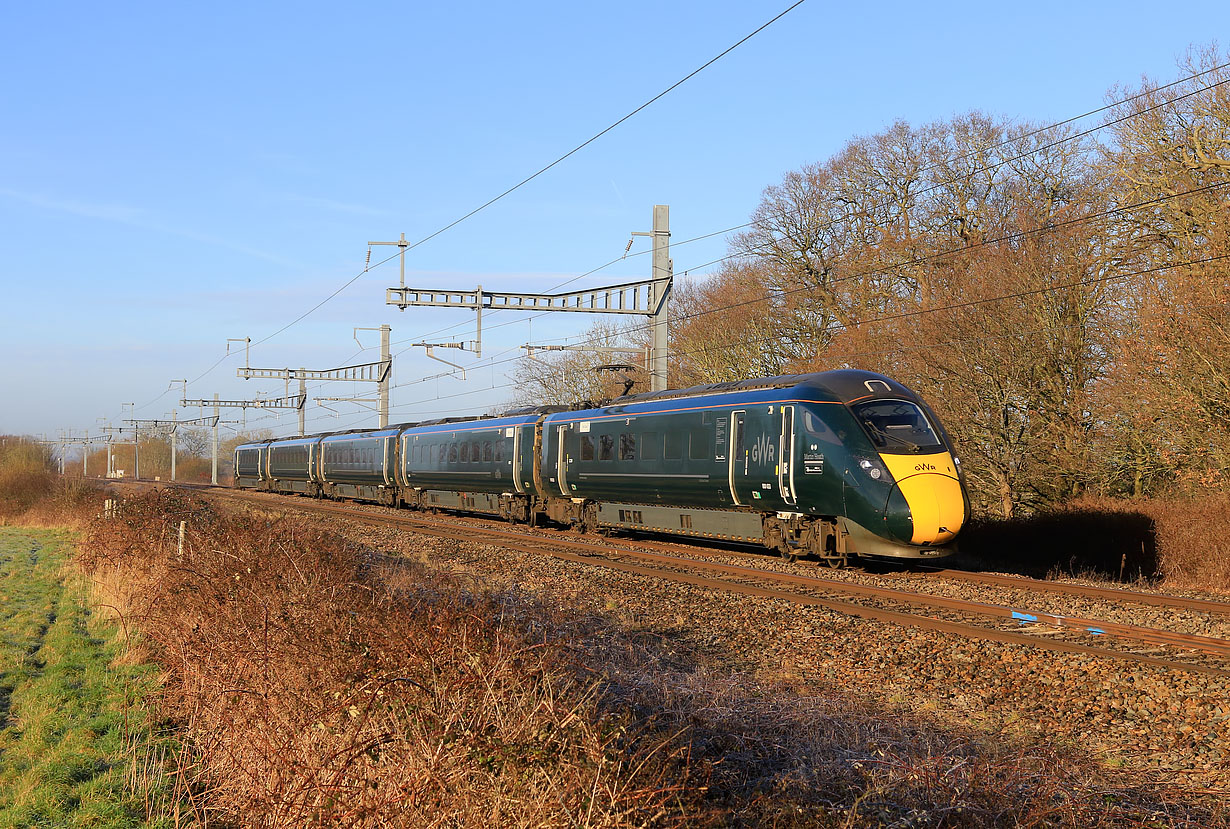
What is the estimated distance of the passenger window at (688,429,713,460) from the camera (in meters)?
17.9

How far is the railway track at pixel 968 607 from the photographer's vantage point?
9078mm

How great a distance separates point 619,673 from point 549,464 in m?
17.0

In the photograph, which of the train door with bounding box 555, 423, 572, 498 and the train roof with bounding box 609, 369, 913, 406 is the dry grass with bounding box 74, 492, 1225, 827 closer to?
the train roof with bounding box 609, 369, 913, 406

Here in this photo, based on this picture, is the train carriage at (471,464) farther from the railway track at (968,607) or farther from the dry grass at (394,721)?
the dry grass at (394,721)

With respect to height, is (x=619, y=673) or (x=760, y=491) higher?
(x=760, y=491)

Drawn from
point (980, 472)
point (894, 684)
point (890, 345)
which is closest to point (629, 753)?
point (894, 684)

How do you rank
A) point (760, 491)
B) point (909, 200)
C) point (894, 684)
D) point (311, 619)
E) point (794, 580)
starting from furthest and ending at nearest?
point (909, 200), point (760, 491), point (794, 580), point (894, 684), point (311, 619)

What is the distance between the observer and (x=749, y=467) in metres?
16.7

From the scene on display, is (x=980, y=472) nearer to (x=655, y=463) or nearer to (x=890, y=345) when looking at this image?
(x=890, y=345)

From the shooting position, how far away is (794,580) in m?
13.9

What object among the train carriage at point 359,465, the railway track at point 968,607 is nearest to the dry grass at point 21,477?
the train carriage at point 359,465

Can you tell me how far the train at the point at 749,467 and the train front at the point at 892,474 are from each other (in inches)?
0.8

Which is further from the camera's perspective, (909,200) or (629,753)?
(909,200)

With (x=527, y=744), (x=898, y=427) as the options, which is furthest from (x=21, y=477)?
(x=527, y=744)
